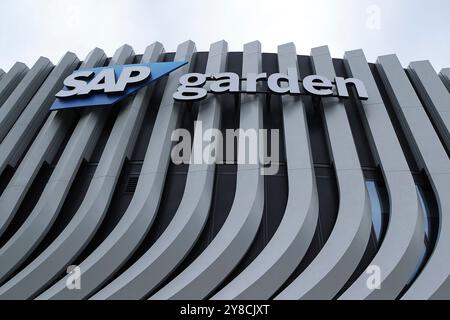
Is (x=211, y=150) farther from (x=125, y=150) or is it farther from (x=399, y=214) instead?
Answer: (x=399, y=214)

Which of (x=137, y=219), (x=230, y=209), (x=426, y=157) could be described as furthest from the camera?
(x=426, y=157)

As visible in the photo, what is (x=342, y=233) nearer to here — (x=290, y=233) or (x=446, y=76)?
(x=290, y=233)

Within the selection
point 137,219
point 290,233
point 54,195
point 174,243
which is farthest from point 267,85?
point 54,195

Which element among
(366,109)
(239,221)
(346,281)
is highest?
(366,109)

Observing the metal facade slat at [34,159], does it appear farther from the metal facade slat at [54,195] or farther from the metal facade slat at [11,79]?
the metal facade slat at [11,79]

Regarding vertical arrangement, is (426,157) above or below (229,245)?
above

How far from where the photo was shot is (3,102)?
18016 millimetres

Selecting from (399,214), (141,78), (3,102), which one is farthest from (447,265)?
(3,102)

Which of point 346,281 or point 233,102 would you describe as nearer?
point 346,281

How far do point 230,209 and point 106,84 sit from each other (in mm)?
8265

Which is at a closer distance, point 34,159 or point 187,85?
point 34,159

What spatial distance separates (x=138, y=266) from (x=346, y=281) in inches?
238

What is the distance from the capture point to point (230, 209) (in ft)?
40.2

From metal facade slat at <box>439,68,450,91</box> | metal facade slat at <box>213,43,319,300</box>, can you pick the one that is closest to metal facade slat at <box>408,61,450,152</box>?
metal facade slat at <box>439,68,450,91</box>
